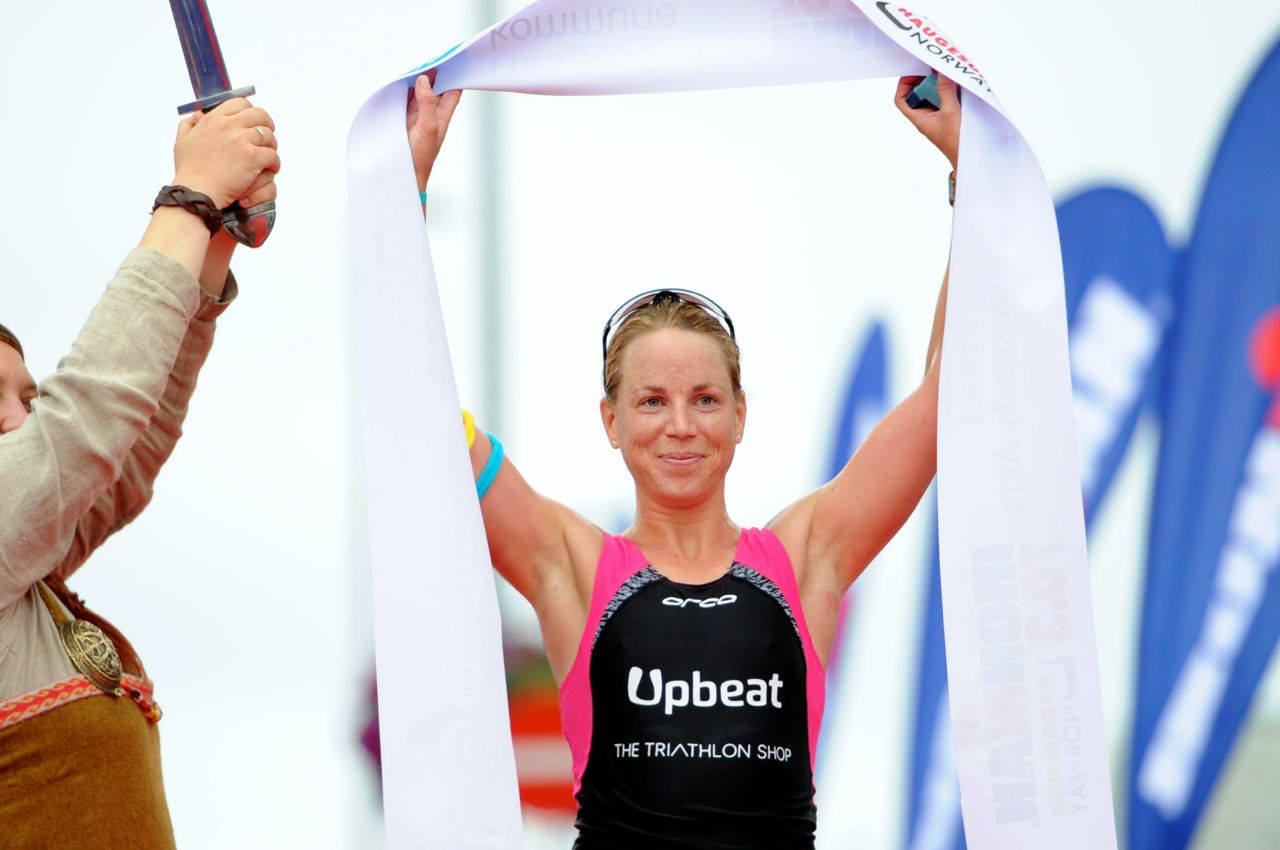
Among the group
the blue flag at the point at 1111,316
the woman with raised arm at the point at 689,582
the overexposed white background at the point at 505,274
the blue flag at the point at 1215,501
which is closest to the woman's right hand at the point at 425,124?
the woman with raised arm at the point at 689,582

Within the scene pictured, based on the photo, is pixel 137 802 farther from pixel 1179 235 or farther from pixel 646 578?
pixel 1179 235

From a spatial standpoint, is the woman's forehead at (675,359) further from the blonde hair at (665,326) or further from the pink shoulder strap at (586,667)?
the pink shoulder strap at (586,667)

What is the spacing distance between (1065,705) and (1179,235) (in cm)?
153

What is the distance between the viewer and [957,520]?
75.9 inches

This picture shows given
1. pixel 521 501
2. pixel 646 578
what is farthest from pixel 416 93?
pixel 646 578

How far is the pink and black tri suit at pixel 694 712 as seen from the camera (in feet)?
6.12

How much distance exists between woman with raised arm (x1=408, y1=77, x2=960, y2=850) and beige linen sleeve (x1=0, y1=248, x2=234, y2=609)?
1.62ft

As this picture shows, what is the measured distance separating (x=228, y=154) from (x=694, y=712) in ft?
3.02

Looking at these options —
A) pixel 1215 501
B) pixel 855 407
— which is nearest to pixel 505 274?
pixel 855 407

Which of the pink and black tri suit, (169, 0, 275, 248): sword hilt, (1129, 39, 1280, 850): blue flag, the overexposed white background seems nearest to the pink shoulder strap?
the pink and black tri suit

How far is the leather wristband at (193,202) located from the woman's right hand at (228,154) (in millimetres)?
15

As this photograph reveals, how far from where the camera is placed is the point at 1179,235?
304cm

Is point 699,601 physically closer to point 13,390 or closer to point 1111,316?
point 13,390

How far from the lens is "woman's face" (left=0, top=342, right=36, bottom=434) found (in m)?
1.74
